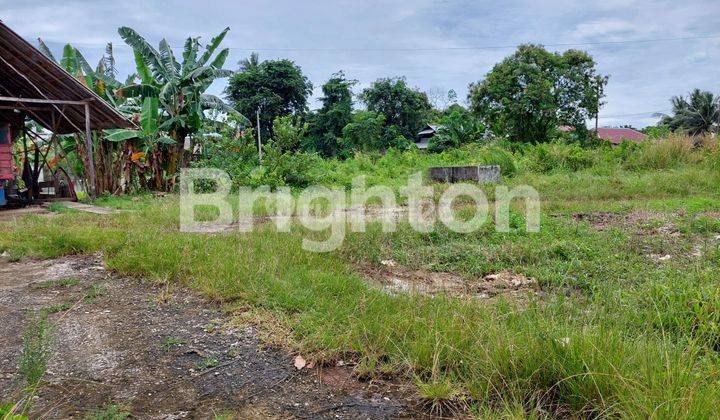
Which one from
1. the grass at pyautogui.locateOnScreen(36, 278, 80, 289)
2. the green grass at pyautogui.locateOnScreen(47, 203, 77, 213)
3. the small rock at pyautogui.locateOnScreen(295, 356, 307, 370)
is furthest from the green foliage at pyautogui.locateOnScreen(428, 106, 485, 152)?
the small rock at pyautogui.locateOnScreen(295, 356, 307, 370)

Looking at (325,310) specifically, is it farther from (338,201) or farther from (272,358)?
(338,201)

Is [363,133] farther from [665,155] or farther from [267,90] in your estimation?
[665,155]

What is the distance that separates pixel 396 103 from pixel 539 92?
457 inches

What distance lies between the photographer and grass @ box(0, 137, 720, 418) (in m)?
2.00

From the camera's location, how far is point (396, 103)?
33.1 meters

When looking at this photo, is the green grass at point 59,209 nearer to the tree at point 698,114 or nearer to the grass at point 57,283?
the grass at point 57,283

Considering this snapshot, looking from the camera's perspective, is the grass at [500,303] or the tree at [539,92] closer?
the grass at [500,303]

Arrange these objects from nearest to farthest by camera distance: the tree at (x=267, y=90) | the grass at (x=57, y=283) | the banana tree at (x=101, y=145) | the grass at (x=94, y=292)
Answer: the grass at (x=94, y=292)
the grass at (x=57, y=283)
the banana tree at (x=101, y=145)
the tree at (x=267, y=90)

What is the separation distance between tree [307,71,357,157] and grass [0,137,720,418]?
23899 mm

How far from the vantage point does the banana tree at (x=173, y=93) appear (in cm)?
1260

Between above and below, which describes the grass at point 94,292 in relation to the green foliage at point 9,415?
below

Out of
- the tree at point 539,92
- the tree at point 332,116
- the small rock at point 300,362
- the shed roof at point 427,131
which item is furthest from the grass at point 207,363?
the shed roof at point 427,131

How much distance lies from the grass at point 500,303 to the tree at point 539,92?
59.8ft

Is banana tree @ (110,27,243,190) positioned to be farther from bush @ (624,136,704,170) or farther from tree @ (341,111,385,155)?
tree @ (341,111,385,155)
